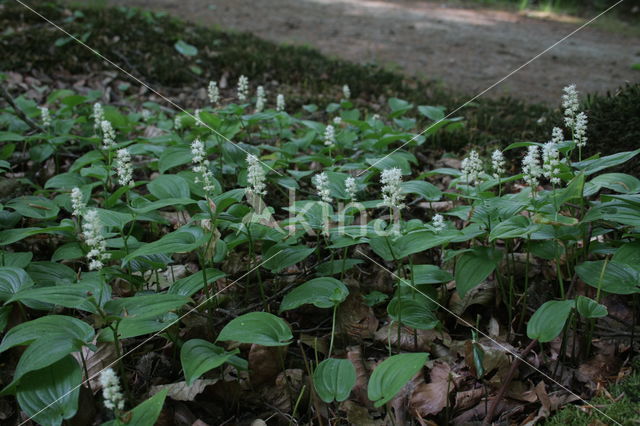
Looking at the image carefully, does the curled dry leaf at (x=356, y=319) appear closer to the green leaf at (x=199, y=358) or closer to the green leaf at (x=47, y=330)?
the green leaf at (x=199, y=358)

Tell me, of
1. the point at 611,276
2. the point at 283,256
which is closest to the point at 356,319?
the point at 283,256

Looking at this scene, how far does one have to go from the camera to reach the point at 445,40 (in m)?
10.1

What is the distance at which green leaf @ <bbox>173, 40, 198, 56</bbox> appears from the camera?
7487mm

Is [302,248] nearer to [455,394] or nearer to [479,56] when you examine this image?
[455,394]

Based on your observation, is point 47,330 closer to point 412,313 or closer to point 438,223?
point 412,313

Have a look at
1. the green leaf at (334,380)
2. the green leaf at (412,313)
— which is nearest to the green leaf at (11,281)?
the green leaf at (334,380)

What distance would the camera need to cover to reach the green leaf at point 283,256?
2592 mm

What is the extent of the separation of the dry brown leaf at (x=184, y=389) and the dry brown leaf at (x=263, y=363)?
19cm

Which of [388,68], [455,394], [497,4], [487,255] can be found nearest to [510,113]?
[388,68]

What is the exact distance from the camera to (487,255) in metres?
2.47

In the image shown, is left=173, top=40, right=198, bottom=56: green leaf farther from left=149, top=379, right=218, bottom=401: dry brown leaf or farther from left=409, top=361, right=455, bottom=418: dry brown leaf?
left=409, top=361, right=455, bottom=418: dry brown leaf

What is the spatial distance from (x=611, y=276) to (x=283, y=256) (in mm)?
1531

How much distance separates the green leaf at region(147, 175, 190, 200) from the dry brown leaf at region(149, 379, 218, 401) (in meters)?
1.08

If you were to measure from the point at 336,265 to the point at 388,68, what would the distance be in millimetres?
5954
